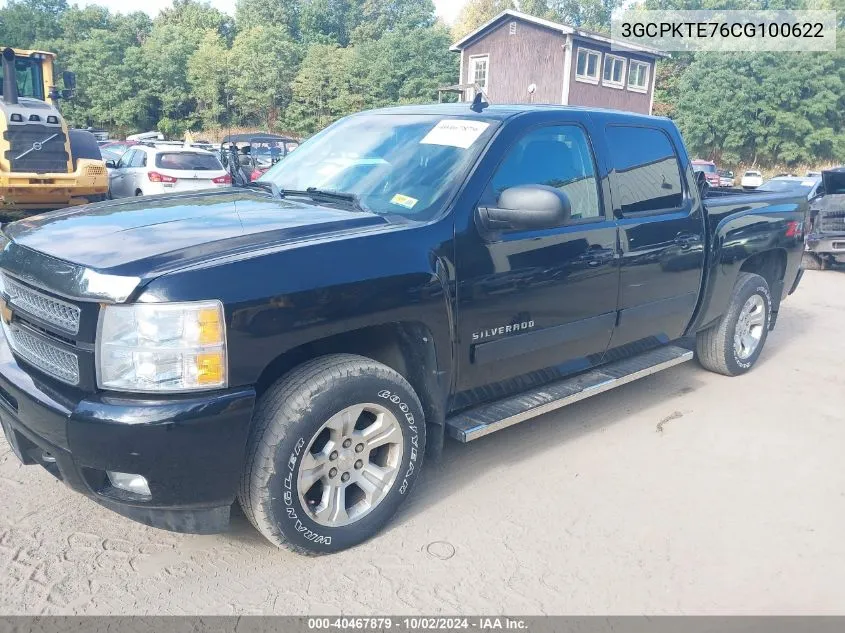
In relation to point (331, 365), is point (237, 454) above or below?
below

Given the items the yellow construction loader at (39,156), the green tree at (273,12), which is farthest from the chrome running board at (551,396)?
the green tree at (273,12)

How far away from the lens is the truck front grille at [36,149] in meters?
11.6

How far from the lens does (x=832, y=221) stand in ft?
36.6

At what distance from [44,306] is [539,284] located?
228 centimetres

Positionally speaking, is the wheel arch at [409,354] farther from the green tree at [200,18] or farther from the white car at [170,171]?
the green tree at [200,18]

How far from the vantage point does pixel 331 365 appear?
2975 mm

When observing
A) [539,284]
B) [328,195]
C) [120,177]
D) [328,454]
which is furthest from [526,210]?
[120,177]

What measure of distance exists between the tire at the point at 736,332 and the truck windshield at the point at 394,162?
288cm

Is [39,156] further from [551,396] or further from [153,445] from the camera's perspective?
[153,445]

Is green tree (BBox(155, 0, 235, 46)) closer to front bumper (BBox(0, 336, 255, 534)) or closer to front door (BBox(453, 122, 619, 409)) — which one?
front door (BBox(453, 122, 619, 409))

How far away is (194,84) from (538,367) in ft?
161

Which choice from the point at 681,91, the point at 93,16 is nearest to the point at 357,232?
the point at 681,91

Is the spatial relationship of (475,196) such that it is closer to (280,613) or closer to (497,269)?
(497,269)

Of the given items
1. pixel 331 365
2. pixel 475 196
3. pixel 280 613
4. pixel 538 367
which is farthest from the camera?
pixel 538 367
